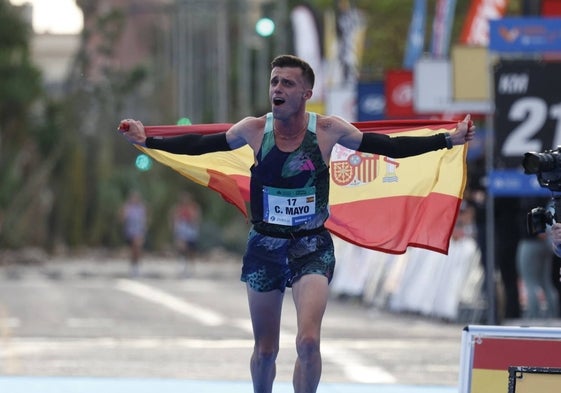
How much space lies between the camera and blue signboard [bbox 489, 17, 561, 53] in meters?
19.2

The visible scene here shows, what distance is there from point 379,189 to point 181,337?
30.6 feet

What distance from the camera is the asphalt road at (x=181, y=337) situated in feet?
50.8

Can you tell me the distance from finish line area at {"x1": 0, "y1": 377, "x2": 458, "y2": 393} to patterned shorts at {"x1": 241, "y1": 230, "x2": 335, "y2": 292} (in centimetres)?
347

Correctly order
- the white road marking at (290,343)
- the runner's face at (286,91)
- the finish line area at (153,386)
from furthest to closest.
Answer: the white road marking at (290,343) → the finish line area at (153,386) → the runner's face at (286,91)

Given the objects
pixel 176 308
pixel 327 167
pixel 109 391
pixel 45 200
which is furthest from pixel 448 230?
pixel 45 200

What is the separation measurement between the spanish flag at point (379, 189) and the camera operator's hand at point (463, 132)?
0.82 metres

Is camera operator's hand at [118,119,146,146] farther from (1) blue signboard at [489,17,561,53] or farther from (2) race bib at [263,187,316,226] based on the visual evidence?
(1) blue signboard at [489,17,561,53]

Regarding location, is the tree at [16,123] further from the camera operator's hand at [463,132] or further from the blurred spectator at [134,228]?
the camera operator's hand at [463,132]

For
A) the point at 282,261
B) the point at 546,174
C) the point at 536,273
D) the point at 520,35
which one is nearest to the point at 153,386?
the point at 282,261

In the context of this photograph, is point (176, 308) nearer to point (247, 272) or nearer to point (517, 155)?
point (517, 155)

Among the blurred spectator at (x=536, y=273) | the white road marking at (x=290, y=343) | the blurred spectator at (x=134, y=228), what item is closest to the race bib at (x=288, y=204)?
the white road marking at (x=290, y=343)

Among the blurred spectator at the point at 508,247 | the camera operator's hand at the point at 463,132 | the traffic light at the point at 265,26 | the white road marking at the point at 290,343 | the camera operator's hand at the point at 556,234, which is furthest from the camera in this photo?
the traffic light at the point at 265,26

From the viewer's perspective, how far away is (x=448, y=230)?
35.6ft

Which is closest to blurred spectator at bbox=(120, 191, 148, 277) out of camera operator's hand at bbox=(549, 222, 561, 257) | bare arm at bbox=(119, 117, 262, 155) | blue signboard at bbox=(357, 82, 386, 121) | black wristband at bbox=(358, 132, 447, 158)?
blue signboard at bbox=(357, 82, 386, 121)
